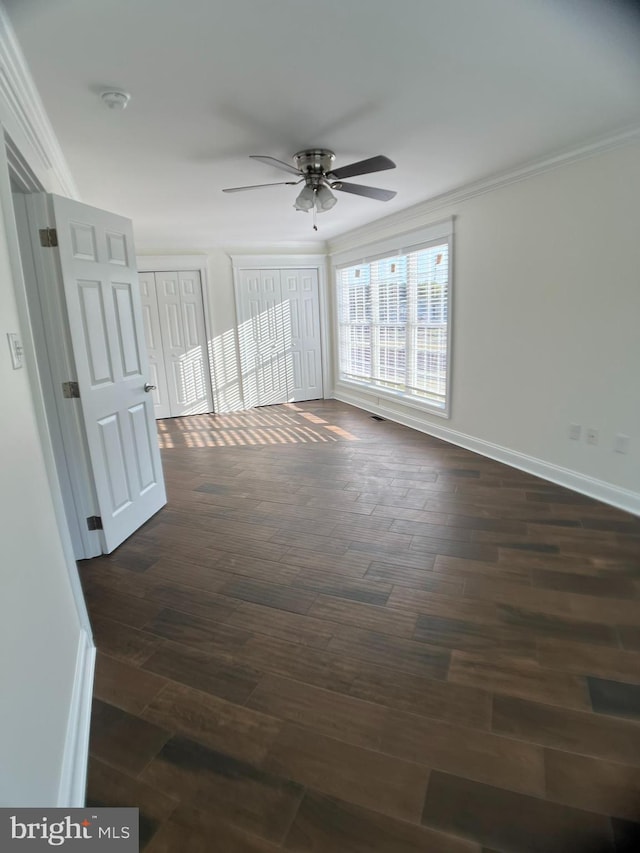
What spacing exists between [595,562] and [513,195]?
2854 millimetres

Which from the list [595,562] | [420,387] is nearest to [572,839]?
[595,562]

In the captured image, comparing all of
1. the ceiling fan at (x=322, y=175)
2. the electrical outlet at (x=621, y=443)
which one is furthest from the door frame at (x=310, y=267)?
the electrical outlet at (x=621, y=443)

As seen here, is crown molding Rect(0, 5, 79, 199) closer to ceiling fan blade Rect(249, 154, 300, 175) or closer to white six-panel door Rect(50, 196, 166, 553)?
white six-panel door Rect(50, 196, 166, 553)

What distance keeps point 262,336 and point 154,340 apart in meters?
1.57

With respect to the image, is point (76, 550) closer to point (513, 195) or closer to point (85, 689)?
point (85, 689)

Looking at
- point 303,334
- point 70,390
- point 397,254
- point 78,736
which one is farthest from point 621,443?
point 303,334

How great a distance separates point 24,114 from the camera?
205cm

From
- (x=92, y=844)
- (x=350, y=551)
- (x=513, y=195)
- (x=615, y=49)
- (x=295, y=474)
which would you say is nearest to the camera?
(x=92, y=844)

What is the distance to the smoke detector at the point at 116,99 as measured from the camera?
2.08 metres

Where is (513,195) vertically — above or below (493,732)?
above

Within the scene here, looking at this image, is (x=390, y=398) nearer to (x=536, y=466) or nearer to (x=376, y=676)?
(x=536, y=466)

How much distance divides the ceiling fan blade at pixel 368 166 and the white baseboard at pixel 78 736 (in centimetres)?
292

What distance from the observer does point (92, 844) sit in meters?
1.19

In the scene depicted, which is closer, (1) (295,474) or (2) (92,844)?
(2) (92,844)
